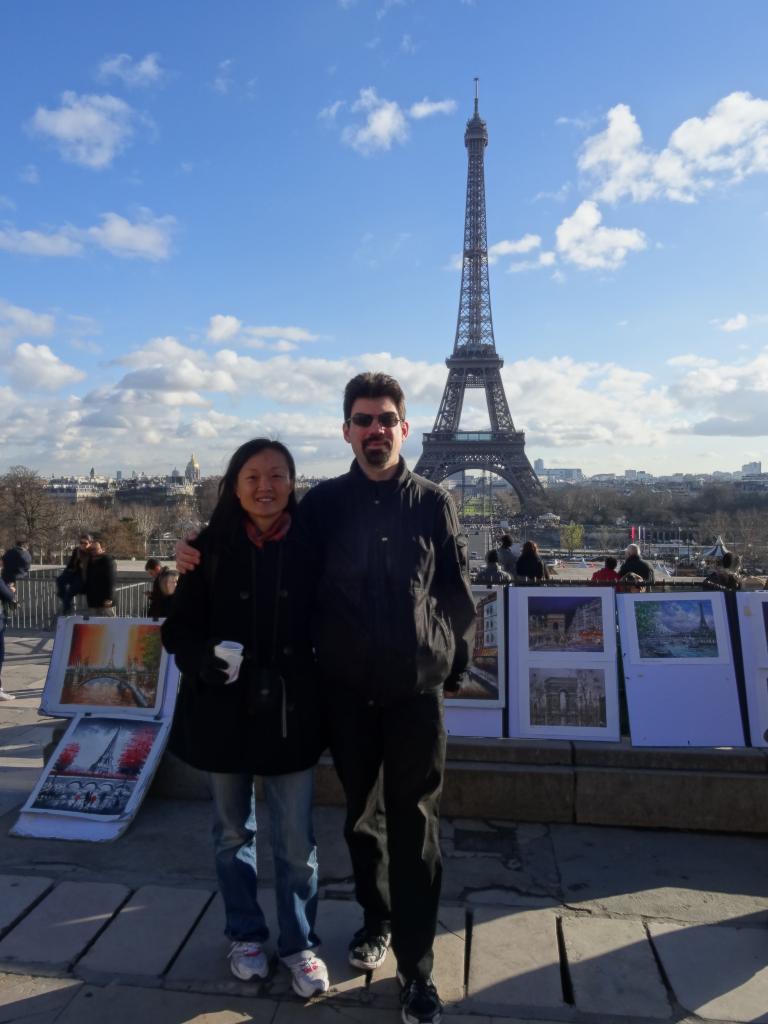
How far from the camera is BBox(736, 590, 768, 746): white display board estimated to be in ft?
13.9

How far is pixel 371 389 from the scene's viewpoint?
2.88 metres

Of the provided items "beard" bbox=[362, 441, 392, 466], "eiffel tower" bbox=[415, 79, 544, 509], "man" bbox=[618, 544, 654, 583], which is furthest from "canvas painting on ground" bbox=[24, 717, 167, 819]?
"eiffel tower" bbox=[415, 79, 544, 509]

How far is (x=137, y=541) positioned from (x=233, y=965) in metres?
35.3

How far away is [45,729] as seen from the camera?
5.99m

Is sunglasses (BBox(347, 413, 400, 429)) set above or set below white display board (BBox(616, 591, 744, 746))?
above

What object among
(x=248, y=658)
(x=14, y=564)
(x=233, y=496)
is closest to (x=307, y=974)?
(x=248, y=658)

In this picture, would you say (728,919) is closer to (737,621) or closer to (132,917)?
(737,621)

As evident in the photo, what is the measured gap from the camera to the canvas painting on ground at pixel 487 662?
14.6 feet

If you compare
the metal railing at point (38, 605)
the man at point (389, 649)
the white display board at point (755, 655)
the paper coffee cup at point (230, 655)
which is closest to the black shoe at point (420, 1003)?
the man at point (389, 649)

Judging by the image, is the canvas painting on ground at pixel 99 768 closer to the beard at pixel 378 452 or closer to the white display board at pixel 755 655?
the beard at pixel 378 452

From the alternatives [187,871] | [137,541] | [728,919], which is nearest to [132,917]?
[187,871]

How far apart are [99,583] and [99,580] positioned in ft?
0.11

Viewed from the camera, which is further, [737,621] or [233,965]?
[737,621]

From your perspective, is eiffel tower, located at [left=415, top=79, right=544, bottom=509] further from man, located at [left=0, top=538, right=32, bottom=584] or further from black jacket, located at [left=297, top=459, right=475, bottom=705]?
black jacket, located at [left=297, top=459, right=475, bottom=705]
